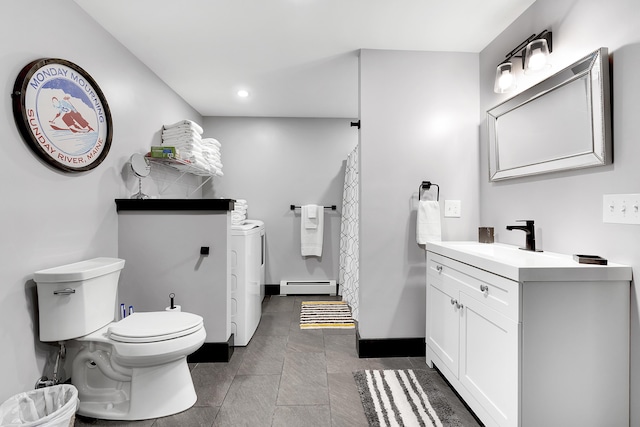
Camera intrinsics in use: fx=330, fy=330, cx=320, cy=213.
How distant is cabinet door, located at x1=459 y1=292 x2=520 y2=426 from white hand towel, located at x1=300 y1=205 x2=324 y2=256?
2.36 m

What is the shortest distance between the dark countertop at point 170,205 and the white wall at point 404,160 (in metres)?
1.03

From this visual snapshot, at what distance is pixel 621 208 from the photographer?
51.2 inches

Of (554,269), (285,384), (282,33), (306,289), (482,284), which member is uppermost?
(282,33)

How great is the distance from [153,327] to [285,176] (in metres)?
2.61

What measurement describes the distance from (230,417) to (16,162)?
5.21 ft

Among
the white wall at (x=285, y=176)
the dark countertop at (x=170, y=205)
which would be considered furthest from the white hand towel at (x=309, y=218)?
the dark countertop at (x=170, y=205)

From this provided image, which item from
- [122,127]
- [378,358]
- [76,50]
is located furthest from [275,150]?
[378,358]

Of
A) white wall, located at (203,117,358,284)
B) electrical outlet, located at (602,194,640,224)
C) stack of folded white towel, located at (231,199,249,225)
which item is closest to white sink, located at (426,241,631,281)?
electrical outlet, located at (602,194,640,224)

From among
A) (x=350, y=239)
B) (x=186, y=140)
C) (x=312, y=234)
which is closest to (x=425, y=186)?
(x=350, y=239)

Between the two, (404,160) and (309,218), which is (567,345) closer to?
(404,160)

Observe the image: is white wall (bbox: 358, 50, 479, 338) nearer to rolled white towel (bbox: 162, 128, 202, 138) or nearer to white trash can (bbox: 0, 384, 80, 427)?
rolled white towel (bbox: 162, 128, 202, 138)

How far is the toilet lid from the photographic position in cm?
161

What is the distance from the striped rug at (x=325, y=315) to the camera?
9.84 ft

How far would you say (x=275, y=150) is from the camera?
404cm
